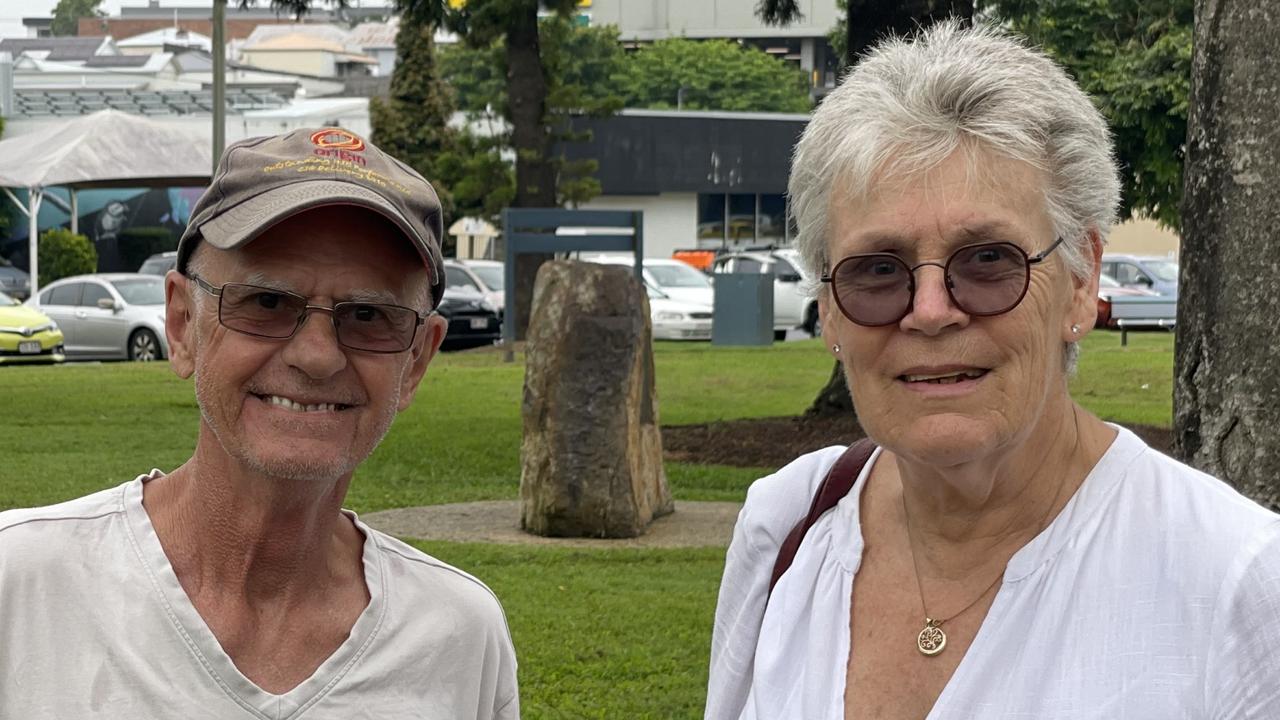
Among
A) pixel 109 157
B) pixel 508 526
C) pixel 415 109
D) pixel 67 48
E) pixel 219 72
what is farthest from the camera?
pixel 67 48

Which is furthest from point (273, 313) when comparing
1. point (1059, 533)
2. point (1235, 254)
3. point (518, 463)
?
point (518, 463)

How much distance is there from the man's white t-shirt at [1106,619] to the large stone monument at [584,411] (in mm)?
7382

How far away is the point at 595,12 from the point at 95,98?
55329 millimetres

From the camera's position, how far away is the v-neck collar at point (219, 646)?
2596 millimetres

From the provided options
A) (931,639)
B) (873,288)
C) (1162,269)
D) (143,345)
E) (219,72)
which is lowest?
(143,345)

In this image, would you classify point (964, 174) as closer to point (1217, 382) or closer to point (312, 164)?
point (312, 164)

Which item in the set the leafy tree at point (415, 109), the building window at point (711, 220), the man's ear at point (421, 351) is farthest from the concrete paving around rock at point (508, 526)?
the building window at point (711, 220)

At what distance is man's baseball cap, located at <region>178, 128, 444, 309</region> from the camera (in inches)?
102

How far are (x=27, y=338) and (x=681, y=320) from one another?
1145 centimetres

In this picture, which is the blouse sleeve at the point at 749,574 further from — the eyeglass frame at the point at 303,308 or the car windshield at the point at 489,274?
the car windshield at the point at 489,274

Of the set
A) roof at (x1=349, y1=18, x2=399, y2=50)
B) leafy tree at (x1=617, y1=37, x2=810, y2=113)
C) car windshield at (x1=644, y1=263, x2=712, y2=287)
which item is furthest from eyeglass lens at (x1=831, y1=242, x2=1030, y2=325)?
roof at (x1=349, y1=18, x2=399, y2=50)

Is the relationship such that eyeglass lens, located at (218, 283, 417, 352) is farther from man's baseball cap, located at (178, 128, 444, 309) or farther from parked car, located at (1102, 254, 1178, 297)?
parked car, located at (1102, 254, 1178, 297)

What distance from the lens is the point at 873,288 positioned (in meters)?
2.74

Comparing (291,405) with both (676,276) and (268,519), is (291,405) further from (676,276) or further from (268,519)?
(676,276)
